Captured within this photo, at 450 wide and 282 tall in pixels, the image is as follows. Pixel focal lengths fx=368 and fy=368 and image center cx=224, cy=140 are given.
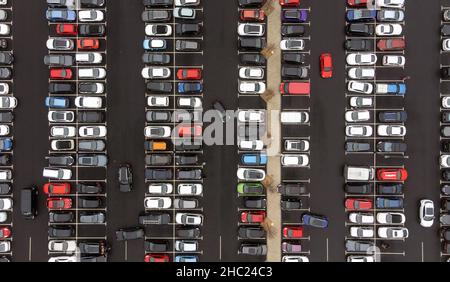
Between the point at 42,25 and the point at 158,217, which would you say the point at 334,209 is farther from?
the point at 42,25

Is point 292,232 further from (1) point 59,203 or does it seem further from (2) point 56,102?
(2) point 56,102

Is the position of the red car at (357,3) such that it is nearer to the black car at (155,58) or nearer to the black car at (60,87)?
the black car at (155,58)

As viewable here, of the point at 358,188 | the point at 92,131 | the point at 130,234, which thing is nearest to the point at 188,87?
the point at 92,131

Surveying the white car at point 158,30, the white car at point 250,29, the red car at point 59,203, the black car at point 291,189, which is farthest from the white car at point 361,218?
the red car at point 59,203

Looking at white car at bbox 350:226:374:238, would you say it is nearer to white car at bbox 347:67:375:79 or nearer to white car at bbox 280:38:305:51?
white car at bbox 347:67:375:79

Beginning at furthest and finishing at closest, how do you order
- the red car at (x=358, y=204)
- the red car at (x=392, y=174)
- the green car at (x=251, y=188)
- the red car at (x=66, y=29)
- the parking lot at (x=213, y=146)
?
the parking lot at (x=213, y=146), the red car at (x=66, y=29), the green car at (x=251, y=188), the red car at (x=358, y=204), the red car at (x=392, y=174)

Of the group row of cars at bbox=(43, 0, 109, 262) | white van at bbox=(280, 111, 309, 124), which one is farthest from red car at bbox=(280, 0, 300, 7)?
row of cars at bbox=(43, 0, 109, 262)

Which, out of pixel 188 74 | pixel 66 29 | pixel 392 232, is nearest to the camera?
pixel 392 232
